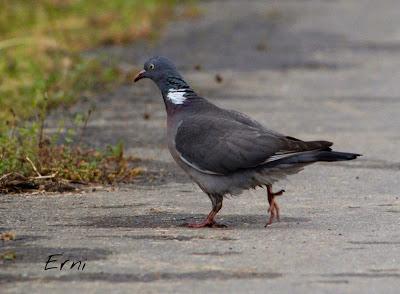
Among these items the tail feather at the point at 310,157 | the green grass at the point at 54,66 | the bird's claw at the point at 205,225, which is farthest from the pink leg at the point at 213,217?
the green grass at the point at 54,66

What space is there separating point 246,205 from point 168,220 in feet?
2.87

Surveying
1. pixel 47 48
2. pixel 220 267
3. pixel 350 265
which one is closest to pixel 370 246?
pixel 350 265

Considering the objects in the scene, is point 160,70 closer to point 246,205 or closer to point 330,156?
point 246,205

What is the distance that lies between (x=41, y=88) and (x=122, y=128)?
1.49 meters

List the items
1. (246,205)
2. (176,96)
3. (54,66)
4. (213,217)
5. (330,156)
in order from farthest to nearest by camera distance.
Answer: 1. (54,66)
2. (246,205)
3. (176,96)
4. (213,217)
5. (330,156)

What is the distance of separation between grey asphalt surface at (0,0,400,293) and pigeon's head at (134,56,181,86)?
885mm

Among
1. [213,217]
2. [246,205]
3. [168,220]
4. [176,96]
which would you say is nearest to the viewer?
[213,217]

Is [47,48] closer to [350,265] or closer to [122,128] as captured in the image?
[122,128]

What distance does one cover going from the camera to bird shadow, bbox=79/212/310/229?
7359mm

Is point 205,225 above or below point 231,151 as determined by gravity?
→ below

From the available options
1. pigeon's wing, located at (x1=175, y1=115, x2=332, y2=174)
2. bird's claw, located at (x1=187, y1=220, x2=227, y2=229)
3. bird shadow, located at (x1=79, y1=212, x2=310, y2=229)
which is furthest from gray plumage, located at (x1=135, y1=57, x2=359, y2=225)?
bird shadow, located at (x1=79, y1=212, x2=310, y2=229)

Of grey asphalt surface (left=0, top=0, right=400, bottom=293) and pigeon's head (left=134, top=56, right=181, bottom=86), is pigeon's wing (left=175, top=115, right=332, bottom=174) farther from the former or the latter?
pigeon's head (left=134, top=56, right=181, bottom=86)

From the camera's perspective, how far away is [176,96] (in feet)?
26.2

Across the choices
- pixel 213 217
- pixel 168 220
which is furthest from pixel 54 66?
pixel 213 217
